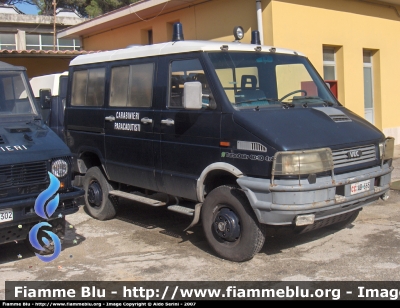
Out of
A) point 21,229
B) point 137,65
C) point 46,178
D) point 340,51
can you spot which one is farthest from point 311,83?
point 340,51

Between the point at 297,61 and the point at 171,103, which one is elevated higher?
the point at 297,61

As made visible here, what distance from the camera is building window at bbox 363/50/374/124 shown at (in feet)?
46.2

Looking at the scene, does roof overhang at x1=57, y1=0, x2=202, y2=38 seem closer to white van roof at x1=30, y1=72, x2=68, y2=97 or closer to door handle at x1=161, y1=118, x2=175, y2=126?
white van roof at x1=30, y1=72, x2=68, y2=97

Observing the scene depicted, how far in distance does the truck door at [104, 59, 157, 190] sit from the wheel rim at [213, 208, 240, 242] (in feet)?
4.12

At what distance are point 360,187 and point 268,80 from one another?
1723mm

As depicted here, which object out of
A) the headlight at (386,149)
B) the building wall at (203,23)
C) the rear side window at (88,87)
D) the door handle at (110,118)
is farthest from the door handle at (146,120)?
the building wall at (203,23)

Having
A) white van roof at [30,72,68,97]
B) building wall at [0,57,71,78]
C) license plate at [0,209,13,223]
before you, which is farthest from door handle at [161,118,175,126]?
building wall at [0,57,71,78]

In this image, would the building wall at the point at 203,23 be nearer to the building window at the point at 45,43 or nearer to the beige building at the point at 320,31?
the beige building at the point at 320,31

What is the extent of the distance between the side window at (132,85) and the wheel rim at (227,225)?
73.9 inches

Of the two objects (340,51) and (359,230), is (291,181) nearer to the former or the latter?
(359,230)

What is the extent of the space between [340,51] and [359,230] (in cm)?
697

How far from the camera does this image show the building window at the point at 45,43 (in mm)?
23594

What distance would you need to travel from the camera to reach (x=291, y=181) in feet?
16.8

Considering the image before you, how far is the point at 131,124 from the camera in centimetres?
693
